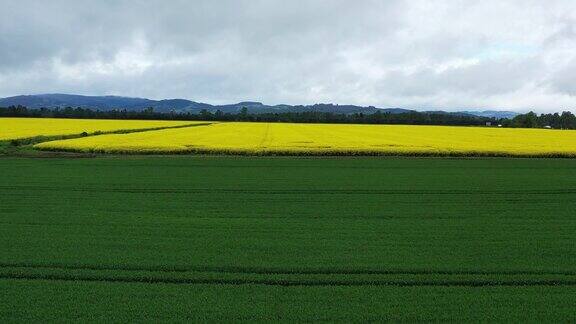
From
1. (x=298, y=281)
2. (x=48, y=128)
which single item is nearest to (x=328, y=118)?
(x=48, y=128)

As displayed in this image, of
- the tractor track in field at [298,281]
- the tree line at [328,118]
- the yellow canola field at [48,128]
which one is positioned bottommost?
the tractor track in field at [298,281]

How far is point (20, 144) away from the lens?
3650cm

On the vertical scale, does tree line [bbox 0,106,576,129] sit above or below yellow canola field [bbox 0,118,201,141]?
above

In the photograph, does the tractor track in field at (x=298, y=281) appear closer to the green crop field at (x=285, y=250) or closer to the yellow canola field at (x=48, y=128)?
the green crop field at (x=285, y=250)

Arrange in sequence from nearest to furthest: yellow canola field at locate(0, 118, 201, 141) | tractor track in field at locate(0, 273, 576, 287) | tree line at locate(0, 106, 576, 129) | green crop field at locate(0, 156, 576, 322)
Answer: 1. green crop field at locate(0, 156, 576, 322)
2. tractor track in field at locate(0, 273, 576, 287)
3. yellow canola field at locate(0, 118, 201, 141)
4. tree line at locate(0, 106, 576, 129)

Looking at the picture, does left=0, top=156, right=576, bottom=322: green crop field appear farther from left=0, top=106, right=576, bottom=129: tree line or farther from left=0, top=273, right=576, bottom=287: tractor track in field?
left=0, top=106, right=576, bottom=129: tree line

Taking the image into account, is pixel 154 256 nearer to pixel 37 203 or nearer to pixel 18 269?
pixel 18 269

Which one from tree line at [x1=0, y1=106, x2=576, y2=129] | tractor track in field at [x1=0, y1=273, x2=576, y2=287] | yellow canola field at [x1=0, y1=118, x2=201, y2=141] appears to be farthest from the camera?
tree line at [x1=0, y1=106, x2=576, y2=129]

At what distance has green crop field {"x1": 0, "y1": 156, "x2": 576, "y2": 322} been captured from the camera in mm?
7504

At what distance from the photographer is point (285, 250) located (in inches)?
398

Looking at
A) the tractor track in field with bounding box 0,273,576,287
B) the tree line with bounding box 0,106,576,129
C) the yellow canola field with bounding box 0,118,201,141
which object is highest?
the tree line with bounding box 0,106,576,129

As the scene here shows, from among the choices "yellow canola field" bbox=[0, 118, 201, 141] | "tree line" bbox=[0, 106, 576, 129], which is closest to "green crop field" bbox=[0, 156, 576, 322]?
"yellow canola field" bbox=[0, 118, 201, 141]

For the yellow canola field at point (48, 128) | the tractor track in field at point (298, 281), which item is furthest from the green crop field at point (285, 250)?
the yellow canola field at point (48, 128)

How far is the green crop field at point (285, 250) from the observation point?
24.6ft
